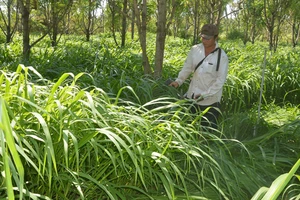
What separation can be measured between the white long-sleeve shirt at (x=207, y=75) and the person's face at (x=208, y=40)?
0.08m

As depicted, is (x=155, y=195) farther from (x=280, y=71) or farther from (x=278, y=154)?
(x=280, y=71)

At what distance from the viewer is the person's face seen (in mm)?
2963

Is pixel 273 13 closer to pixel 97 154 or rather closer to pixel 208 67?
pixel 208 67

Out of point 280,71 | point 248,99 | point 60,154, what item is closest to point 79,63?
point 248,99

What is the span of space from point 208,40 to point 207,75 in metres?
0.29

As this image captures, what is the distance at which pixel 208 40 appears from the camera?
2990mm

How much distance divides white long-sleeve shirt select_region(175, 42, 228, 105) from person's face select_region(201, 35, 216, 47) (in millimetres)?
77

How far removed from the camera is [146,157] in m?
1.98

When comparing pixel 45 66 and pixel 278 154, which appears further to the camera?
pixel 45 66

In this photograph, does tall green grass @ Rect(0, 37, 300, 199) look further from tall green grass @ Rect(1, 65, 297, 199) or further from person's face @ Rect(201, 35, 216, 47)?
person's face @ Rect(201, 35, 216, 47)

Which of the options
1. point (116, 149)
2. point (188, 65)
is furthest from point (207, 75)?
point (116, 149)

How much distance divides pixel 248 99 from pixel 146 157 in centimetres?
298

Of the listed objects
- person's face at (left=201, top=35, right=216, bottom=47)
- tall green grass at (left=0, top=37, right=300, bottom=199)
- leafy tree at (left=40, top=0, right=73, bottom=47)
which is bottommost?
tall green grass at (left=0, top=37, right=300, bottom=199)

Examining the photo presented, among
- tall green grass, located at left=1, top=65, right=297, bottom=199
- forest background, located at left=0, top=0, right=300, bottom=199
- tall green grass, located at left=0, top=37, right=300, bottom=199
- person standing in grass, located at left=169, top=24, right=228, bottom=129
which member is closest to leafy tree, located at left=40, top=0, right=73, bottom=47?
forest background, located at left=0, top=0, right=300, bottom=199
